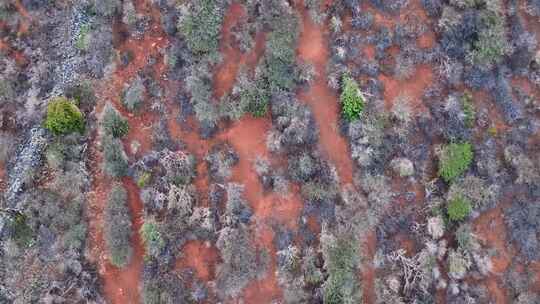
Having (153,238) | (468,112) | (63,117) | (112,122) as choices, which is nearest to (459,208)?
(468,112)

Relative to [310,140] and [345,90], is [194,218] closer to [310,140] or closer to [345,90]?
[310,140]

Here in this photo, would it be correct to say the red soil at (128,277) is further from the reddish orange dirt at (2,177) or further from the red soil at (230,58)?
the red soil at (230,58)

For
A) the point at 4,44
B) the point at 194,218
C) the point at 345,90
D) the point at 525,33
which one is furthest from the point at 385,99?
the point at 4,44

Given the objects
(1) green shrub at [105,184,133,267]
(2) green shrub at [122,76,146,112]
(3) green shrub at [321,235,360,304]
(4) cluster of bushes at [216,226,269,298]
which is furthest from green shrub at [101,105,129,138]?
(3) green shrub at [321,235,360,304]

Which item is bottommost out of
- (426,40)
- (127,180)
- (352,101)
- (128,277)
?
(128,277)

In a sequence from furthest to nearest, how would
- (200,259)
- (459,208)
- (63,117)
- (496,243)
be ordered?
(63,117) < (200,259) < (496,243) < (459,208)

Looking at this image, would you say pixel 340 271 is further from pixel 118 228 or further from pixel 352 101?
pixel 118 228
